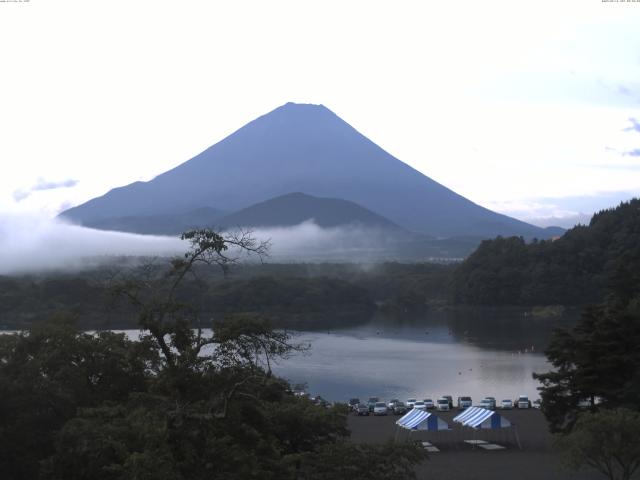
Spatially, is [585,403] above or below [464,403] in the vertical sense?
above

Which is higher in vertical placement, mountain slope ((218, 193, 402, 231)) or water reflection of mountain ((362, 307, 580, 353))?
mountain slope ((218, 193, 402, 231))

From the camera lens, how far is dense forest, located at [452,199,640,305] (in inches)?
1447

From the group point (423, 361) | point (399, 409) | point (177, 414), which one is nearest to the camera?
point (177, 414)

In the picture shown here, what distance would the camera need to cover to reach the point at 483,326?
2994cm

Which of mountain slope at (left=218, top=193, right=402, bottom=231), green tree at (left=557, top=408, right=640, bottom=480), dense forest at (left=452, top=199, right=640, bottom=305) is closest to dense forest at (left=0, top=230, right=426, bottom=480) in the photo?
green tree at (left=557, top=408, right=640, bottom=480)

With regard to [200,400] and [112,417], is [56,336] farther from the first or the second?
[200,400]

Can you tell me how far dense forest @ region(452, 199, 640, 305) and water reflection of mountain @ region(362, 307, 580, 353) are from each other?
125cm

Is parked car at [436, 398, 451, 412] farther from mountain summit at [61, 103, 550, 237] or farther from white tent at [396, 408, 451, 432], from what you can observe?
mountain summit at [61, 103, 550, 237]

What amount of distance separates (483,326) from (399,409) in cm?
1766

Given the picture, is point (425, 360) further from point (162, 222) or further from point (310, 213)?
point (310, 213)

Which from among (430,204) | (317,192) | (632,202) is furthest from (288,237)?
(632,202)

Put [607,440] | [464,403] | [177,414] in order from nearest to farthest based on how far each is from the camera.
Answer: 1. [177,414]
2. [607,440]
3. [464,403]

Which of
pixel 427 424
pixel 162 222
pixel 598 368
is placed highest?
pixel 162 222

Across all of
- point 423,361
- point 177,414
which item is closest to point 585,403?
point 177,414
